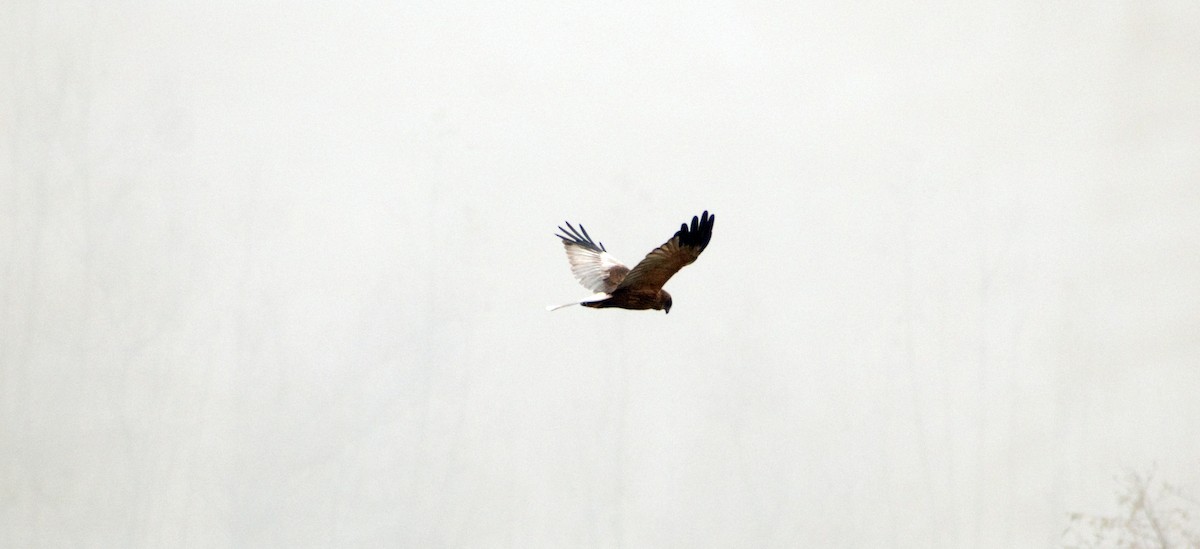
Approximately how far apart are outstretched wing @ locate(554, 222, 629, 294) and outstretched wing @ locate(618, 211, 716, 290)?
0.13 meters

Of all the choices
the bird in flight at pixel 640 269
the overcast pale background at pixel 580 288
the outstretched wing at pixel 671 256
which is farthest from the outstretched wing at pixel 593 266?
the overcast pale background at pixel 580 288

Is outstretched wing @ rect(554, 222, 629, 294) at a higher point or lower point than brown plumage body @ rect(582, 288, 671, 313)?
higher

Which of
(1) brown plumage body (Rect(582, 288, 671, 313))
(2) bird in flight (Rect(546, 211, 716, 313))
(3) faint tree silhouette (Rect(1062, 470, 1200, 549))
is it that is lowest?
(3) faint tree silhouette (Rect(1062, 470, 1200, 549))

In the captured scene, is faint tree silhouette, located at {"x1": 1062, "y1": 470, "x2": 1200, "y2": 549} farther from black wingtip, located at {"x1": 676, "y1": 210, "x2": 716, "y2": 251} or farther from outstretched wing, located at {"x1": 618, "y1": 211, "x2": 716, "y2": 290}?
black wingtip, located at {"x1": 676, "y1": 210, "x2": 716, "y2": 251}

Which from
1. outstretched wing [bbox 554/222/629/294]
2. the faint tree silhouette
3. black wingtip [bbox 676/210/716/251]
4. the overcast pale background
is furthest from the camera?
the faint tree silhouette

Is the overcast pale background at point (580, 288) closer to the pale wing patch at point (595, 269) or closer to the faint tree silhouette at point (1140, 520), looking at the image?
the faint tree silhouette at point (1140, 520)

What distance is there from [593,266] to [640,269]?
40 centimetres

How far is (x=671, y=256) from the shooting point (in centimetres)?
197

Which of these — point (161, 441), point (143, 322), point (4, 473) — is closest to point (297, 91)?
point (143, 322)

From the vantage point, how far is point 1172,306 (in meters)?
→ 4.12

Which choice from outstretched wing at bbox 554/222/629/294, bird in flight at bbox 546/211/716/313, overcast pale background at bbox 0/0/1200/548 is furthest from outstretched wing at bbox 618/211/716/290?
overcast pale background at bbox 0/0/1200/548

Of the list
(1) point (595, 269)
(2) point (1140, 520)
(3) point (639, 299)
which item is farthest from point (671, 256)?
(2) point (1140, 520)

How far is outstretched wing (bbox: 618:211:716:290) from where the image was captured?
1906 millimetres

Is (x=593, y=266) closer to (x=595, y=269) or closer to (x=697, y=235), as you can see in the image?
(x=595, y=269)
